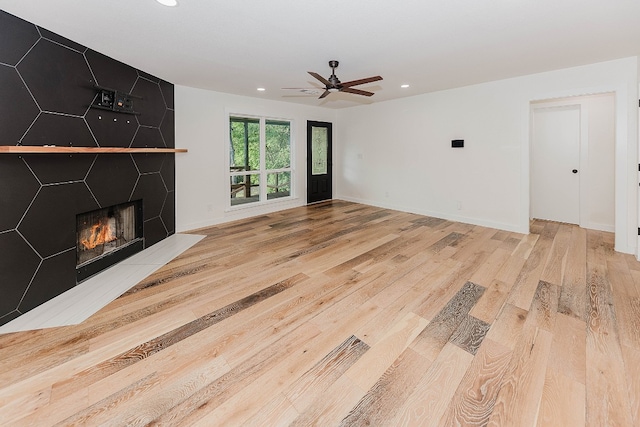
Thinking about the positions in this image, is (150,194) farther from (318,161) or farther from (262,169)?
(318,161)

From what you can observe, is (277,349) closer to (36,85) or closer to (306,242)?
(306,242)

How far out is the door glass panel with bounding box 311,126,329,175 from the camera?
24.5 ft

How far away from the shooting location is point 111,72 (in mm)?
3504

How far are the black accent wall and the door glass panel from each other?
4.25 meters

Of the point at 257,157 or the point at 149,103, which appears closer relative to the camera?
the point at 149,103

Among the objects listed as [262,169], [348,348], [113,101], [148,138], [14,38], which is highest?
[14,38]

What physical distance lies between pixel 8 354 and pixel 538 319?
12.5 feet

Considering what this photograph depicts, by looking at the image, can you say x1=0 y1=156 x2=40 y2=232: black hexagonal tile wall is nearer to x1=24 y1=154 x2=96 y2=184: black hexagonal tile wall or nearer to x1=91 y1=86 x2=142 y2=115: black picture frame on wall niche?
x1=24 y1=154 x2=96 y2=184: black hexagonal tile wall

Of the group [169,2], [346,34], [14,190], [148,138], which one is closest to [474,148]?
[346,34]

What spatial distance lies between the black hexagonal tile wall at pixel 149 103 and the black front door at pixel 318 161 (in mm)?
3512

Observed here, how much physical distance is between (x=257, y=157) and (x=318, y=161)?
6.01 feet

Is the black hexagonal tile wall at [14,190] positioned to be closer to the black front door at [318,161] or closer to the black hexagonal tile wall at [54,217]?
the black hexagonal tile wall at [54,217]

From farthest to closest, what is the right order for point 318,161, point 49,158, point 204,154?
point 318,161
point 204,154
point 49,158

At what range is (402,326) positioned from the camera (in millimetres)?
2242
